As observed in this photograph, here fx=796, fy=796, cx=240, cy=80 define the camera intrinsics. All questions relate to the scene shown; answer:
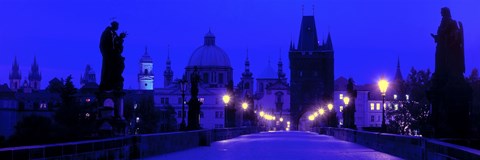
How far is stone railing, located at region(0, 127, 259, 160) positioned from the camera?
11.4 metres

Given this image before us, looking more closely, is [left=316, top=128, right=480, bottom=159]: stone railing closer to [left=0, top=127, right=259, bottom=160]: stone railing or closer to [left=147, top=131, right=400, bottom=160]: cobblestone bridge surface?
[left=147, top=131, right=400, bottom=160]: cobblestone bridge surface

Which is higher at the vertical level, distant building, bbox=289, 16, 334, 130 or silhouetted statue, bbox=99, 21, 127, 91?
distant building, bbox=289, 16, 334, 130

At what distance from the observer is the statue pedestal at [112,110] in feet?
74.9

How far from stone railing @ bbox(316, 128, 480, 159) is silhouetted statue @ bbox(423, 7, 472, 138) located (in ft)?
2.64

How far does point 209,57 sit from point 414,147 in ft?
569

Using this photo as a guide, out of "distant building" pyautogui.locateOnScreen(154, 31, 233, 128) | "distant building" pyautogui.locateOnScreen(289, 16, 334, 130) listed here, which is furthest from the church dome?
"distant building" pyautogui.locateOnScreen(289, 16, 334, 130)

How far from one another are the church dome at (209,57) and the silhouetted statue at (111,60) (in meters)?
167

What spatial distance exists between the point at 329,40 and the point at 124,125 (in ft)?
510

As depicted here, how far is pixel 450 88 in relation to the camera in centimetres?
1939

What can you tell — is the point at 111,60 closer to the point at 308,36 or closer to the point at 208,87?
the point at 308,36

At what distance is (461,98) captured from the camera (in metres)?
19.3

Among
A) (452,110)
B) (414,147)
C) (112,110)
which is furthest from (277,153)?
(452,110)

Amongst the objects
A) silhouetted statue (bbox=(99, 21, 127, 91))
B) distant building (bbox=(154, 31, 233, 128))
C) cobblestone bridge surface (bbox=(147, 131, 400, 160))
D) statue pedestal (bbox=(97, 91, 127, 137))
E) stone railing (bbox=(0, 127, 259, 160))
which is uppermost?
distant building (bbox=(154, 31, 233, 128))

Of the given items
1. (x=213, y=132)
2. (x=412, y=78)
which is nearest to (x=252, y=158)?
(x=213, y=132)
